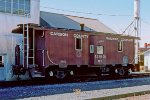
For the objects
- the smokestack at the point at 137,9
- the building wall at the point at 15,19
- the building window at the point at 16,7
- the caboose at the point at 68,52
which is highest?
the smokestack at the point at 137,9

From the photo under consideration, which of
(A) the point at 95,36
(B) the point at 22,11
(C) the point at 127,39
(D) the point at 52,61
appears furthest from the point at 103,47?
(B) the point at 22,11

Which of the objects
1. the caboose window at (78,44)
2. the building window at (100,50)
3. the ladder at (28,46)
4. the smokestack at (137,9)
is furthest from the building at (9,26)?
the smokestack at (137,9)

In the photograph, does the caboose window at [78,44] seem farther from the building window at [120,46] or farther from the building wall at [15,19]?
the building wall at [15,19]

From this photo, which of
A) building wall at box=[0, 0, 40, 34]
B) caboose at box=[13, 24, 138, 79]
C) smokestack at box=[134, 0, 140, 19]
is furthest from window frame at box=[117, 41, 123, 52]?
smokestack at box=[134, 0, 140, 19]

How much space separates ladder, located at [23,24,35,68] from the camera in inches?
818

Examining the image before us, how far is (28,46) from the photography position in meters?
20.8

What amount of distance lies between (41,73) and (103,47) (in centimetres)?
649

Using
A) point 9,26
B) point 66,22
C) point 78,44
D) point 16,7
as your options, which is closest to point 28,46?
point 78,44

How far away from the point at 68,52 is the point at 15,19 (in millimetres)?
6012

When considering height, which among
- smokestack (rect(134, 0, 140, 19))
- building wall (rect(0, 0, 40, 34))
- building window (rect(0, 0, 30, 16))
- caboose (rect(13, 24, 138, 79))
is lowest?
caboose (rect(13, 24, 138, 79))

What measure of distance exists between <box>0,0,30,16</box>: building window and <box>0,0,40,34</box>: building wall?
0.29 m

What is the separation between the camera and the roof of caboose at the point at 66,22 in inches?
1324

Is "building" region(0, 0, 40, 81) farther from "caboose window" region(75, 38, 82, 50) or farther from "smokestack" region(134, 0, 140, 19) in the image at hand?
"smokestack" region(134, 0, 140, 19)

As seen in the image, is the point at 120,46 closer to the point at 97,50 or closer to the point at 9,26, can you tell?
the point at 97,50
